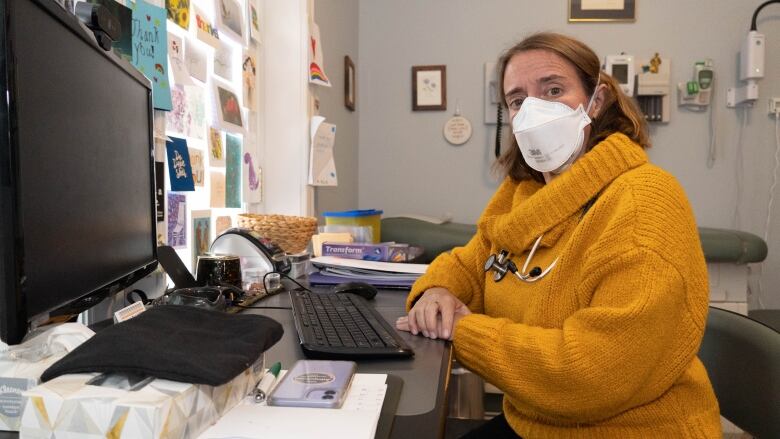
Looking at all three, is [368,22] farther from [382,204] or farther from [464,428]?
[464,428]

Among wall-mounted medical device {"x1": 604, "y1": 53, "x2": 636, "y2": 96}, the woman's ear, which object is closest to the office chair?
the woman's ear

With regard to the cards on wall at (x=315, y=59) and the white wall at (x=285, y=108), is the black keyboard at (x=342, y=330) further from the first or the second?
the cards on wall at (x=315, y=59)

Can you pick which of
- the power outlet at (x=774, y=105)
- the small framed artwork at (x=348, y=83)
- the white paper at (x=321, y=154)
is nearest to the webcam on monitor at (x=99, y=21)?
the white paper at (x=321, y=154)

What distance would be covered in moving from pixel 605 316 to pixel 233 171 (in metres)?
1.23

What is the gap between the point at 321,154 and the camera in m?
2.08

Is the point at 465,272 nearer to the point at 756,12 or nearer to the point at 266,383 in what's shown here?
the point at 266,383

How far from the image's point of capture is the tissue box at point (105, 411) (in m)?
0.41

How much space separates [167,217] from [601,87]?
96 centimetres

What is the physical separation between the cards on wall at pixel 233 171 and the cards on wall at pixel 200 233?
0.42 ft

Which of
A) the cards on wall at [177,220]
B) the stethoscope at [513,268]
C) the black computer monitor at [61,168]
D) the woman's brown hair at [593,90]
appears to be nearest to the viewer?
the black computer monitor at [61,168]

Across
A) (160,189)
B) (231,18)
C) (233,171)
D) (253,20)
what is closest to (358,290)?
(160,189)

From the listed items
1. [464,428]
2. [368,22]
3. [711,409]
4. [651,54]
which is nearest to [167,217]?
[464,428]

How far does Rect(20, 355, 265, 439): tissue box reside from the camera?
1.33ft

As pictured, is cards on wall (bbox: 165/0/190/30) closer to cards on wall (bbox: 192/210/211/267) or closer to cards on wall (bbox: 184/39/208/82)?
cards on wall (bbox: 184/39/208/82)
